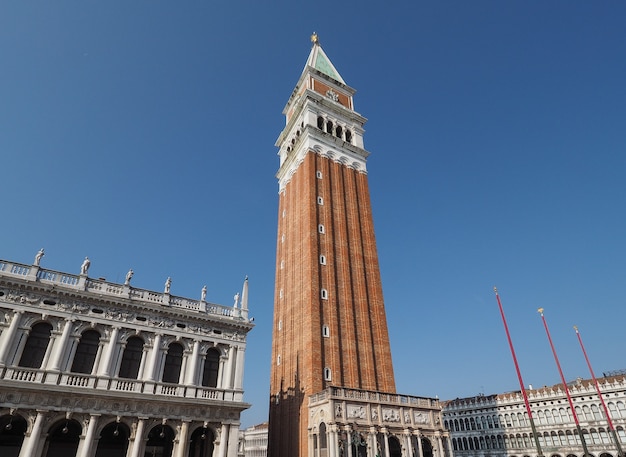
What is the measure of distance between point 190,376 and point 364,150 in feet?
120

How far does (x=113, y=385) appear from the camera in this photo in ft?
78.6

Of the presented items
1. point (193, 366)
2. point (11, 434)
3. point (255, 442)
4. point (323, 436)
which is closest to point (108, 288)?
point (193, 366)

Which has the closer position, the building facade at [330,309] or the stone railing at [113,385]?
the stone railing at [113,385]

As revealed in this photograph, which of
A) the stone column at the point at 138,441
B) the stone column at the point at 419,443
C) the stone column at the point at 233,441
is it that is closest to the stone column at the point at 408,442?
the stone column at the point at 419,443

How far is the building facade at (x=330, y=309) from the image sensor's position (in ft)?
98.4

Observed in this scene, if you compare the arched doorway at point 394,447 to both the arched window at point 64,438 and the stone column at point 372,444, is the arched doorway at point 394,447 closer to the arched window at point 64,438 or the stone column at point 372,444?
the stone column at point 372,444

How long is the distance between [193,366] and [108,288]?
7.86 meters

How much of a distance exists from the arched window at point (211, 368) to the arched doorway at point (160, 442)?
357cm

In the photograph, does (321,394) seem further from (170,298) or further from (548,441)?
(548,441)

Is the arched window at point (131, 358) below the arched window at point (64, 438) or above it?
above

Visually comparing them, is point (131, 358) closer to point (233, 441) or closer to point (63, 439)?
point (63, 439)

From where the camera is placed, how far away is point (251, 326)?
2998cm

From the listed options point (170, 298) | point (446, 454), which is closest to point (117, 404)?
point (170, 298)

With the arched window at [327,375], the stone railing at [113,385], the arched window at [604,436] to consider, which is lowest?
the arched window at [604,436]
